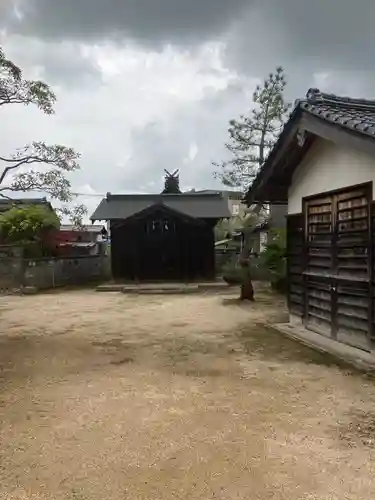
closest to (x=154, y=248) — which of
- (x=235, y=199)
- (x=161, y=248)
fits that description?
Answer: (x=161, y=248)

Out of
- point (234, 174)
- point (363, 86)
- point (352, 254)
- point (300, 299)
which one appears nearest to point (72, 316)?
point (300, 299)

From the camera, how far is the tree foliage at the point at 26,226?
635 inches

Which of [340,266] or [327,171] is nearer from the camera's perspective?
[340,266]

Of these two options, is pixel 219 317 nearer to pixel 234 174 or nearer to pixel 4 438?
pixel 4 438

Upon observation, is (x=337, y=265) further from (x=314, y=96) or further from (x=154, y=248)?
(x=154, y=248)

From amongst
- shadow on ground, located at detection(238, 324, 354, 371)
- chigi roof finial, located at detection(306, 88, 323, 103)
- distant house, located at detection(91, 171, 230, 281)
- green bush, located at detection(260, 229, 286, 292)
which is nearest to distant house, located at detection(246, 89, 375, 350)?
chigi roof finial, located at detection(306, 88, 323, 103)

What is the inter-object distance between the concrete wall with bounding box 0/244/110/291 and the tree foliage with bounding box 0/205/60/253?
0.93 meters

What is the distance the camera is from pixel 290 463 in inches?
114

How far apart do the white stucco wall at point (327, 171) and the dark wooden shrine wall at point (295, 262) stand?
23 cm

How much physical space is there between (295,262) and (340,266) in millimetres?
1596

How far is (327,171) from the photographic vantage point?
21.4ft

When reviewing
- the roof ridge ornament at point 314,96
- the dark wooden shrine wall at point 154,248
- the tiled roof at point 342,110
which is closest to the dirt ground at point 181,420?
the tiled roof at point 342,110

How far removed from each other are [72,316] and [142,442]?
21.9 feet

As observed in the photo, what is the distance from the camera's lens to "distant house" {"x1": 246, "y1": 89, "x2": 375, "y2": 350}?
5.51 metres
